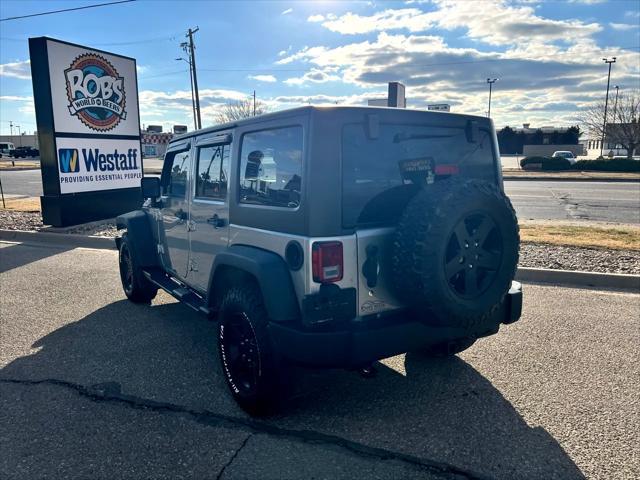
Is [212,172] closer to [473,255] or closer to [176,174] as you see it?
[176,174]

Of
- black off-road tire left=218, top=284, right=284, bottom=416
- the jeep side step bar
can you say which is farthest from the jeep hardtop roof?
the jeep side step bar

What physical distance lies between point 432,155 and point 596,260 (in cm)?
488

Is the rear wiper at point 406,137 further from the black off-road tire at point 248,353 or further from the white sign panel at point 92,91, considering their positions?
the white sign panel at point 92,91

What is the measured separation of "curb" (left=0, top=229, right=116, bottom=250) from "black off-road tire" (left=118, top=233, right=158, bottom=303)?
3.71m

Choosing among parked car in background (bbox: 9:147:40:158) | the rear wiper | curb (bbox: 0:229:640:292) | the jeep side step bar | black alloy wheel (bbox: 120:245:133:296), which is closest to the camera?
the rear wiper

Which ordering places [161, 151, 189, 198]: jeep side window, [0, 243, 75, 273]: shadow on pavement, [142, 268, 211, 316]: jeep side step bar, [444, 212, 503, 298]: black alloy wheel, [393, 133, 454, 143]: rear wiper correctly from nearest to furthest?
[444, 212, 503, 298]: black alloy wheel
[393, 133, 454, 143]: rear wiper
[142, 268, 211, 316]: jeep side step bar
[161, 151, 189, 198]: jeep side window
[0, 243, 75, 273]: shadow on pavement

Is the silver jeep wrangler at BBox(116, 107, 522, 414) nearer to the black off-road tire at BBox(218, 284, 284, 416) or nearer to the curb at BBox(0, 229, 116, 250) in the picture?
the black off-road tire at BBox(218, 284, 284, 416)

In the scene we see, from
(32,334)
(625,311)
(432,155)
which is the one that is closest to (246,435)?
(432,155)

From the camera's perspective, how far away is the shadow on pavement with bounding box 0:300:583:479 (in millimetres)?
2844

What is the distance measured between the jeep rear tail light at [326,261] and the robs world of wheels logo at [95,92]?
34.0ft

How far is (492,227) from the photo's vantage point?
2.98 meters

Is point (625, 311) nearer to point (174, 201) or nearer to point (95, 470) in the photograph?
point (174, 201)

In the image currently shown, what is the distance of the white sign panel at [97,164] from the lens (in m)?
11.0

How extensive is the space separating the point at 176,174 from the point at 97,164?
318 inches
